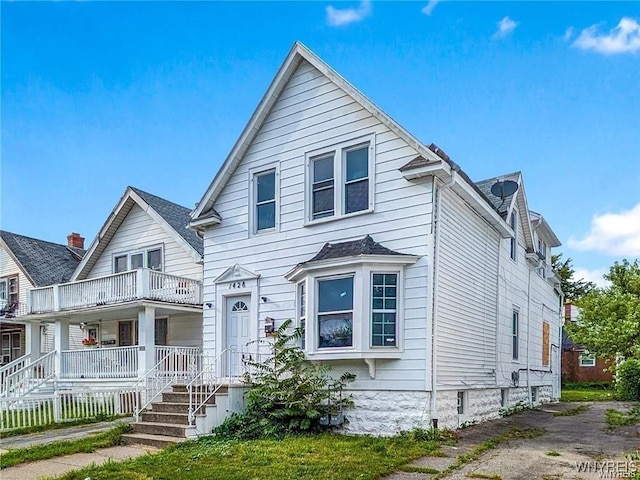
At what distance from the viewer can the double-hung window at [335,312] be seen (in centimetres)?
1122

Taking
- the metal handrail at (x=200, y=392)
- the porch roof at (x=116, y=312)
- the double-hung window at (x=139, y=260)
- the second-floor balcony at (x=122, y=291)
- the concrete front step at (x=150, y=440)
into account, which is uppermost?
the double-hung window at (x=139, y=260)

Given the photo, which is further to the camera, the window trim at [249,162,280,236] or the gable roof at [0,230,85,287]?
the gable roof at [0,230,85,287]

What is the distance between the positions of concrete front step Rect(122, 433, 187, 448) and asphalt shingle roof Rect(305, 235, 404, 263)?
4459mm

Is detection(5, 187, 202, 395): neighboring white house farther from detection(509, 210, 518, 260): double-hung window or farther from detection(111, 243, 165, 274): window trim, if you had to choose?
detection(509, 210, 518, 260): double-hung window

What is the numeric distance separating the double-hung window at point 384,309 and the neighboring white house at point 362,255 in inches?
0.9

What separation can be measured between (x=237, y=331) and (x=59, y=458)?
207 inches

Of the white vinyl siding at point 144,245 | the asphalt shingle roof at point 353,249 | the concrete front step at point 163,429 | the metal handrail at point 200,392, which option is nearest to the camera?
the concrete front step at point 163,429

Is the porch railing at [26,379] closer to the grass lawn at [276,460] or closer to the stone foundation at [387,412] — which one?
the grass lawn at [276,460]

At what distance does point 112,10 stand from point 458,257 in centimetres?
952

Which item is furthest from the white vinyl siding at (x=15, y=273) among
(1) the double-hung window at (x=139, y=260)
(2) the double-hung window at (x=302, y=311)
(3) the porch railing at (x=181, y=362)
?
(2) the double-hung window at (x=302, y=311)

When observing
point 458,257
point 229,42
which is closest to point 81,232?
point 229,42

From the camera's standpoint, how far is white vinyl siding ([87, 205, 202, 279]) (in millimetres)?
19391

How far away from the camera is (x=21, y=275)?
25250mm

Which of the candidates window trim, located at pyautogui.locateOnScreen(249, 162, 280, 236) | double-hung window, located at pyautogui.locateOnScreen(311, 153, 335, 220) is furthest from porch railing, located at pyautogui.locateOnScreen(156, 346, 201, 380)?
double-hung window, located at pyautogui.locateOnScreen(311, 153, 335, 220)
